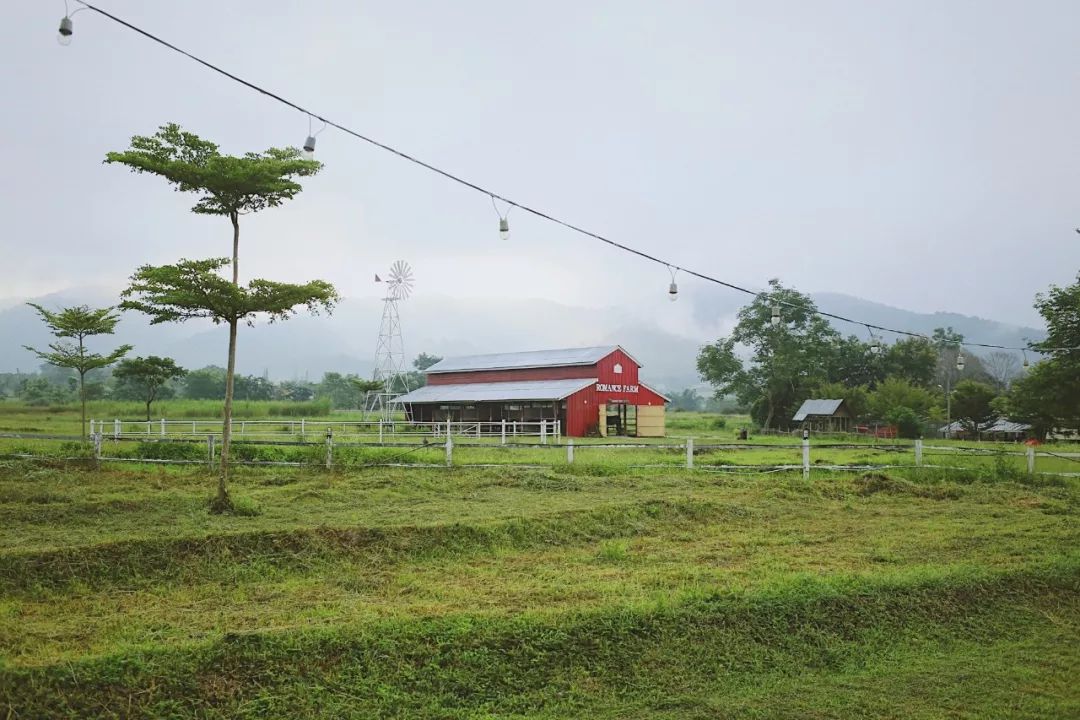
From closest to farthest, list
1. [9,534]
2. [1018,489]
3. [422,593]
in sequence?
Result: [422,593], [9,534], [1018,489]

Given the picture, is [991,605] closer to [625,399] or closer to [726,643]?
[726,643]

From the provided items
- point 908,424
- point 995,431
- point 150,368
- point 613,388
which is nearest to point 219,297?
point 150,368

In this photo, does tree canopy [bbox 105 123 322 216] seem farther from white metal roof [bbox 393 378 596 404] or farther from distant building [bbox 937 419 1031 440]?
distant building [bbox 937 419 1031 440]

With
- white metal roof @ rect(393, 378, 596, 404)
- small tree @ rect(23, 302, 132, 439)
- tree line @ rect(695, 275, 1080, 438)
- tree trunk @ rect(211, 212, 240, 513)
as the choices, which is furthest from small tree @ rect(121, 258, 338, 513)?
tree line @ rect(695, 275, 1080, 438)

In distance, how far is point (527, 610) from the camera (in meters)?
6.20

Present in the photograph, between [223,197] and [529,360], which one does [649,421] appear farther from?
[223,197]

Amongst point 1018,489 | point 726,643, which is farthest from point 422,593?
point 1018,489

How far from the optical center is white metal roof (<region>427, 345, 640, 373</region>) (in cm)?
3678

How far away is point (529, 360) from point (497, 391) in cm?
386

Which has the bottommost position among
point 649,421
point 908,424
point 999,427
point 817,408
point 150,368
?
point 999,427

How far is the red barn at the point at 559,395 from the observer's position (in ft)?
112

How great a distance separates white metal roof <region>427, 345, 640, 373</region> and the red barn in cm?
6

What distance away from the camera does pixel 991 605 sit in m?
7.19

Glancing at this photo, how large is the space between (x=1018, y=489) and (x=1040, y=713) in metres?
11.3
